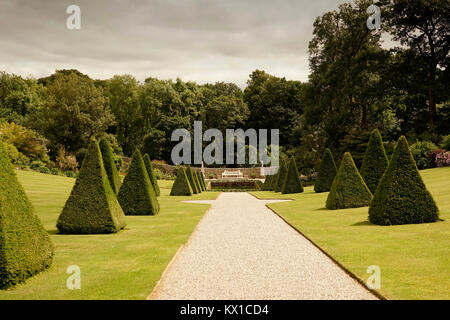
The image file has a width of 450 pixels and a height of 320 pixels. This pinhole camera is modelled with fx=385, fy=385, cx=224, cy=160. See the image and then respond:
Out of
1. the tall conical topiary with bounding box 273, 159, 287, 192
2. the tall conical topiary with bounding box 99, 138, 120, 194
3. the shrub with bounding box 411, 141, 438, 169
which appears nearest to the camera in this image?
the tall conical topiary with bounding box 99, 138, 120, 194

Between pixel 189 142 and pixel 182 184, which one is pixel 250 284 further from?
pixel 189 142

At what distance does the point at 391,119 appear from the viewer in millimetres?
38312

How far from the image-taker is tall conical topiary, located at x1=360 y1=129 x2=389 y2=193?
16.3m

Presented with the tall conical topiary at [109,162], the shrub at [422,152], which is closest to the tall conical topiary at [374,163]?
the tall conical topiary at [109,162]

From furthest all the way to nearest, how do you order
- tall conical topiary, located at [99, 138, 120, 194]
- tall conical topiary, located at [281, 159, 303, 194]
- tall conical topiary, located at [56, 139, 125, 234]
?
tall conical topiary, located at [281, 159, 303, 194]
tall conical topiary, located at [99, 138, 120, 194]
tall conical topiary, located at [56, 139, 125, 234]

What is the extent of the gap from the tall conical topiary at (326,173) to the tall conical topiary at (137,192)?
12787 millimetres

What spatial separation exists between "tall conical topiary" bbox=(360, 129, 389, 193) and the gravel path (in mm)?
6902

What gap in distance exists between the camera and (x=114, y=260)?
765 cm

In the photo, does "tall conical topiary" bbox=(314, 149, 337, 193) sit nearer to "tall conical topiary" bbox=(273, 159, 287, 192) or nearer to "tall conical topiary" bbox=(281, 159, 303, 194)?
"tall conical topiary" bbox=(281, 159, 303, 194)

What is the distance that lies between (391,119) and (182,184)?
75.1ft

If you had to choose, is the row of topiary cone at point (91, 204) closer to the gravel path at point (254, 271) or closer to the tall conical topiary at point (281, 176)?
the gravel path at point (254, 271)

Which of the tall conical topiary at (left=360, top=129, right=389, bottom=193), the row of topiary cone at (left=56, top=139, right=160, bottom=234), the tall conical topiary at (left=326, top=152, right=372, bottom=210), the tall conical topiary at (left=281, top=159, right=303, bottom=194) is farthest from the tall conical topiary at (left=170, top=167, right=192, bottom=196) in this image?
the row of topiary cone at (left=56, top=139, right=160, bottom=234)

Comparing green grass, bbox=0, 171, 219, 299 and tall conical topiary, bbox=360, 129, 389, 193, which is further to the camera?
tall conical topiary, bbox=360, 129, 389, 193
